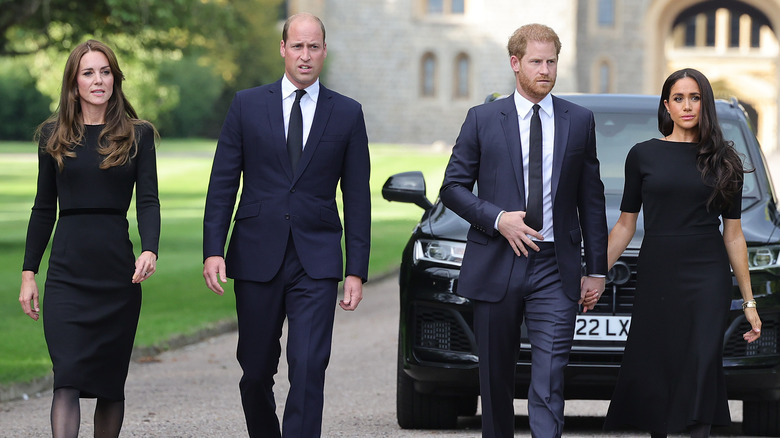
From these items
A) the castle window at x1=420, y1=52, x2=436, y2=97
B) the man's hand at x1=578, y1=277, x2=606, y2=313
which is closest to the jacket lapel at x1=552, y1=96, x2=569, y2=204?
the man's hand at x1=578, y1=277, x2=606, y2=313

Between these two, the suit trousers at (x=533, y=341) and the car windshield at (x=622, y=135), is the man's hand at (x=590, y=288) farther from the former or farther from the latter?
the car windshield at (x=622, y=135)

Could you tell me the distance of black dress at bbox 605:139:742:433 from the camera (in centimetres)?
548

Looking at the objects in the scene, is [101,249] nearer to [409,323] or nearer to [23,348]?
[409,323]

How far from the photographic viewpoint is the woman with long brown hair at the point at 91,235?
5.15 meters

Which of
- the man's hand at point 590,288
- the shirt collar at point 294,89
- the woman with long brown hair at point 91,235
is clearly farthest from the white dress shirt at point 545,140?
the woman with long brown hair at point 91,235

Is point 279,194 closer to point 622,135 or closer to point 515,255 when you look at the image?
point 515,255

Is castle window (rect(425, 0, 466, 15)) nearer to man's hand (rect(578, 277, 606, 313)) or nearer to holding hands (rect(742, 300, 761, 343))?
holding hands (rect(742, 300, 761, 343))

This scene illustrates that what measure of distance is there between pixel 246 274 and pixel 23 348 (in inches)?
220

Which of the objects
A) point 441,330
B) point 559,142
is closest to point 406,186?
point 441,330

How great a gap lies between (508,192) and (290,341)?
40.8 inches

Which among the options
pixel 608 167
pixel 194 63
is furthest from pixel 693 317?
→ pixel 194 63

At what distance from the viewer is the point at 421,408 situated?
23.2ft

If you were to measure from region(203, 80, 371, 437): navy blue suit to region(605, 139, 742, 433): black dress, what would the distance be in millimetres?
1178

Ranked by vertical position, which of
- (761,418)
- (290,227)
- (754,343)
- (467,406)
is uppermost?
(290,227)
